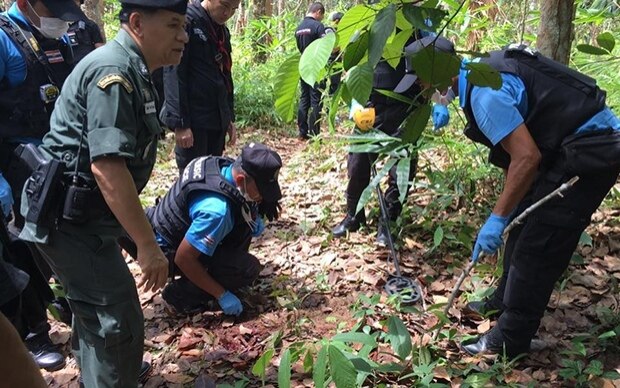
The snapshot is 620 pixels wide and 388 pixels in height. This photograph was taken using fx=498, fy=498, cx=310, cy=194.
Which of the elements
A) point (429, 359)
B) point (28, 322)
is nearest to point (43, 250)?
point (28, 322)

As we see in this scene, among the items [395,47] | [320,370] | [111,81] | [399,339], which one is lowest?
[399,339]

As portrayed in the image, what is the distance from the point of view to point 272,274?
409 cm

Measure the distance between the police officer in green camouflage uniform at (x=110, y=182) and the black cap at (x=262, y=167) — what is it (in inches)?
36.3

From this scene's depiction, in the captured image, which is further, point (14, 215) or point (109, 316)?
point (14, 215)

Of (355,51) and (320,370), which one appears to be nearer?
(355,51)

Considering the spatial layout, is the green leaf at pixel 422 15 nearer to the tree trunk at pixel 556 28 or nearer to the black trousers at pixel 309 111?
the tree trunk at pixel 556 28

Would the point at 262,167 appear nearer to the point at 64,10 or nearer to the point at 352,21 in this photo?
the point at 64,10

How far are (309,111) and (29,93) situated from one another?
5.77m

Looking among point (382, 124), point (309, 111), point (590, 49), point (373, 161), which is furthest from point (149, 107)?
point (309, 111)

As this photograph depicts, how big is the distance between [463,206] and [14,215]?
3524 mm

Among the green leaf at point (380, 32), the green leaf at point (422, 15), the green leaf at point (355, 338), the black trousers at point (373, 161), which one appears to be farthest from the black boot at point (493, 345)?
the green leaf at point (380, 32)

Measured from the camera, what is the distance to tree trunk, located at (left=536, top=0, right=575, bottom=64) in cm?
356

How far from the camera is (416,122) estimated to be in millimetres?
1560

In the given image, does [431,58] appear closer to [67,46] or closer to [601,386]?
[601,386]
